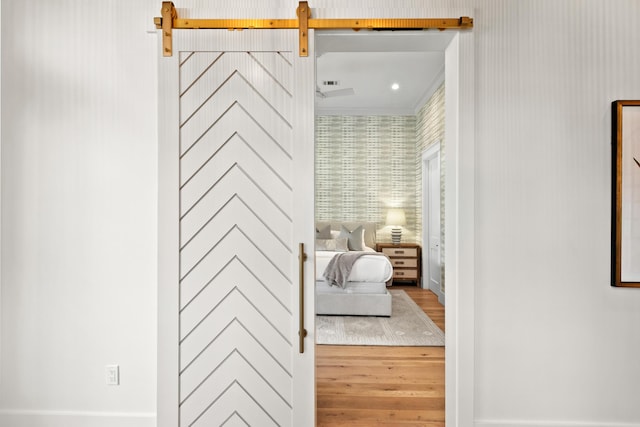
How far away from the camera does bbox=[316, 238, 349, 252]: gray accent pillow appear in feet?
17.9

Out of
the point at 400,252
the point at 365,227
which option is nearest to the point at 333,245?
the point at 365,227

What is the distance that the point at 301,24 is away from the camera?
6.08 feet

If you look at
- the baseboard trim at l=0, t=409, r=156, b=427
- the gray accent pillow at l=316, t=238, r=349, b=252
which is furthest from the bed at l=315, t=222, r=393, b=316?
the baseboard trim at l=0, t=409, r=156, b=427

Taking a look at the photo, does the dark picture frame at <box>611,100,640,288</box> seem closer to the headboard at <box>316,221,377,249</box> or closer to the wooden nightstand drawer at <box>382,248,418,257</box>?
the wooden nightstand drawer at <box>382,248,418,257</box>

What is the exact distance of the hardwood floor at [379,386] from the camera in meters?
2.16

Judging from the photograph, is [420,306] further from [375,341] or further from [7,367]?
[7,367]

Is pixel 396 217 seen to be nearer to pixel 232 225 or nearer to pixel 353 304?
pixel 353 304

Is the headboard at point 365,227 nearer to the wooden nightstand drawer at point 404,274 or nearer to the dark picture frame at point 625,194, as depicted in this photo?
the wooden nightstand drawer at point 404,274

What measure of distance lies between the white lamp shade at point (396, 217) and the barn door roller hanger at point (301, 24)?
14.1ft

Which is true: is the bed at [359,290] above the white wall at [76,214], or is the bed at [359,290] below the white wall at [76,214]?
below

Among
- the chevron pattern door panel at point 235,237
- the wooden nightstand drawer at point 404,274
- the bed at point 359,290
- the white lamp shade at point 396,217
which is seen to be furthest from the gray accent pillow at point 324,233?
the chevron pattern door panel at point 235,237

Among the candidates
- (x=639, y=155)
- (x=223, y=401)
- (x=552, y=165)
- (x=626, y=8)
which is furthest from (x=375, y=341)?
(x=626, y=8)

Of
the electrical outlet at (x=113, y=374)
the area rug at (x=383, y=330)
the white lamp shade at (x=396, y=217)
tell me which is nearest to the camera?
the electrical outlet at (x=113, y=374)

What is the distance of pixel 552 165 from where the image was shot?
1894 millimetres
